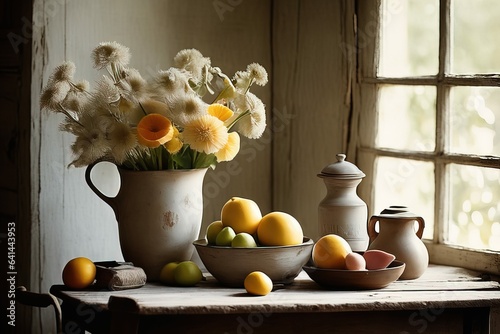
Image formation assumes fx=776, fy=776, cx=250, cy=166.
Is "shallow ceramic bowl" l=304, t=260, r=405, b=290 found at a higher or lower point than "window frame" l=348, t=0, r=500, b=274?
lower

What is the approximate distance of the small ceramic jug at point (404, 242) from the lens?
169cm

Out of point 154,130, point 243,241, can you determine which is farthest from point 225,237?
point 154,130

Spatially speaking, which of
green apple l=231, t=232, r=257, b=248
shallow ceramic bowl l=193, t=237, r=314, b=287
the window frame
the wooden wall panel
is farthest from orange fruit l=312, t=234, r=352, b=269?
the wooden wall panel

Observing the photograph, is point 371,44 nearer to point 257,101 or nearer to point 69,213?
point 257,101

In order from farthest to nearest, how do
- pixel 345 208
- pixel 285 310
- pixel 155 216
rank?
pixel 345 208 → pixel 155 216 → pixel 285 310

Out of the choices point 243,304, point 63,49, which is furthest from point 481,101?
point 63,49

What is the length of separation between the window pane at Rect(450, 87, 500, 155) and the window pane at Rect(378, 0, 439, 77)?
0.37 feet

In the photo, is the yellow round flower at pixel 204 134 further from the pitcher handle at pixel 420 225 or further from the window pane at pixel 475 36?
the window pane at pixel 475 36

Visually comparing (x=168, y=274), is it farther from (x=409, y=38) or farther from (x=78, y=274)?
(x=409, y=38)

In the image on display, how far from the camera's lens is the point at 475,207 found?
1814mm

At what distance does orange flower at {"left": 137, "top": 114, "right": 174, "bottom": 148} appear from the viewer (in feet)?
5.21

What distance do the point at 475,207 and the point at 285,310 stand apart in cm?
61

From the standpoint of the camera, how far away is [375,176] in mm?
2043

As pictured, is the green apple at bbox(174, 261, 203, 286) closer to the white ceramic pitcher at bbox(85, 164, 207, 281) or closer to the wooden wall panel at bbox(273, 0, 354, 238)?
the white ceramic pitcher at bbox(85, 164, 207, 281)
